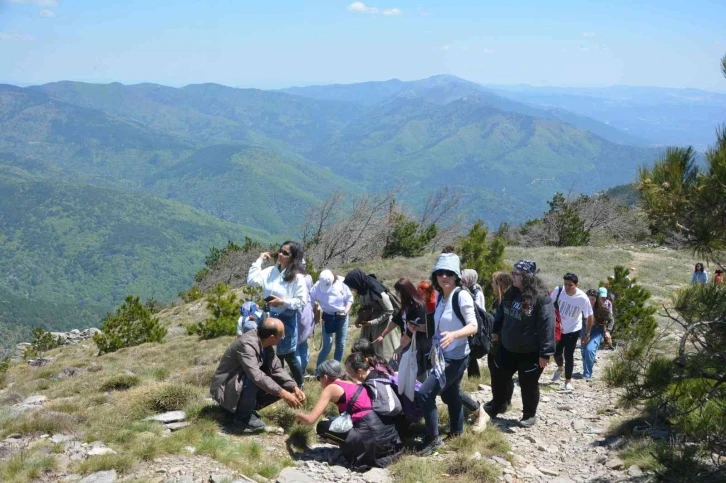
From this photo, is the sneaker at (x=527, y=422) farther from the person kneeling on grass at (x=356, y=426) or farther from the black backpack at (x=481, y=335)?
the person kneeling on grass at (x=356, y=426)

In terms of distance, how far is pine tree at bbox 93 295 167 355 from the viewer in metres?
15.4

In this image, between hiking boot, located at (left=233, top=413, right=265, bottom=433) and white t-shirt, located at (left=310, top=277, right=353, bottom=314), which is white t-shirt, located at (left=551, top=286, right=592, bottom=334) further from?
hiking boot, located at (left=233, top=413, right=265, bottom=433)

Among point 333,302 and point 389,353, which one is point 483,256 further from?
point 333,302

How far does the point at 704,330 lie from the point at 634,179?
131cm

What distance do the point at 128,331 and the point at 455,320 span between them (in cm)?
1324

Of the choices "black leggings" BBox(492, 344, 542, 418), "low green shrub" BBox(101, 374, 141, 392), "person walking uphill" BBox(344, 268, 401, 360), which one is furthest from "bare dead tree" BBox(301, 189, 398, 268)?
"black leggings" BBox(492, 344, 542, 418)

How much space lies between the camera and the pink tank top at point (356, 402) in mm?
5078

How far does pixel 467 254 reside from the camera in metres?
15.0

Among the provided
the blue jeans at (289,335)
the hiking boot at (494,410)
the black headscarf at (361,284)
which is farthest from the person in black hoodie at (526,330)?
the blue jeans at (289,335)

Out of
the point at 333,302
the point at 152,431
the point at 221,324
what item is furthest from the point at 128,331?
the point at 152,431

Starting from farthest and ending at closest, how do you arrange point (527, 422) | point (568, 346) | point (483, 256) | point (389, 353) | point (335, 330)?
point (483, 256)
point (568, 346)
point (335, 330)
point (389, 353)
point (527, 422)

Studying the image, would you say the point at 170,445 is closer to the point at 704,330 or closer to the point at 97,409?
the point at 97,409

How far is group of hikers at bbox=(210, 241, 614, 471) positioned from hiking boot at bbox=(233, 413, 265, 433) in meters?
0.01

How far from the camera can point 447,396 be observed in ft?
17.4
